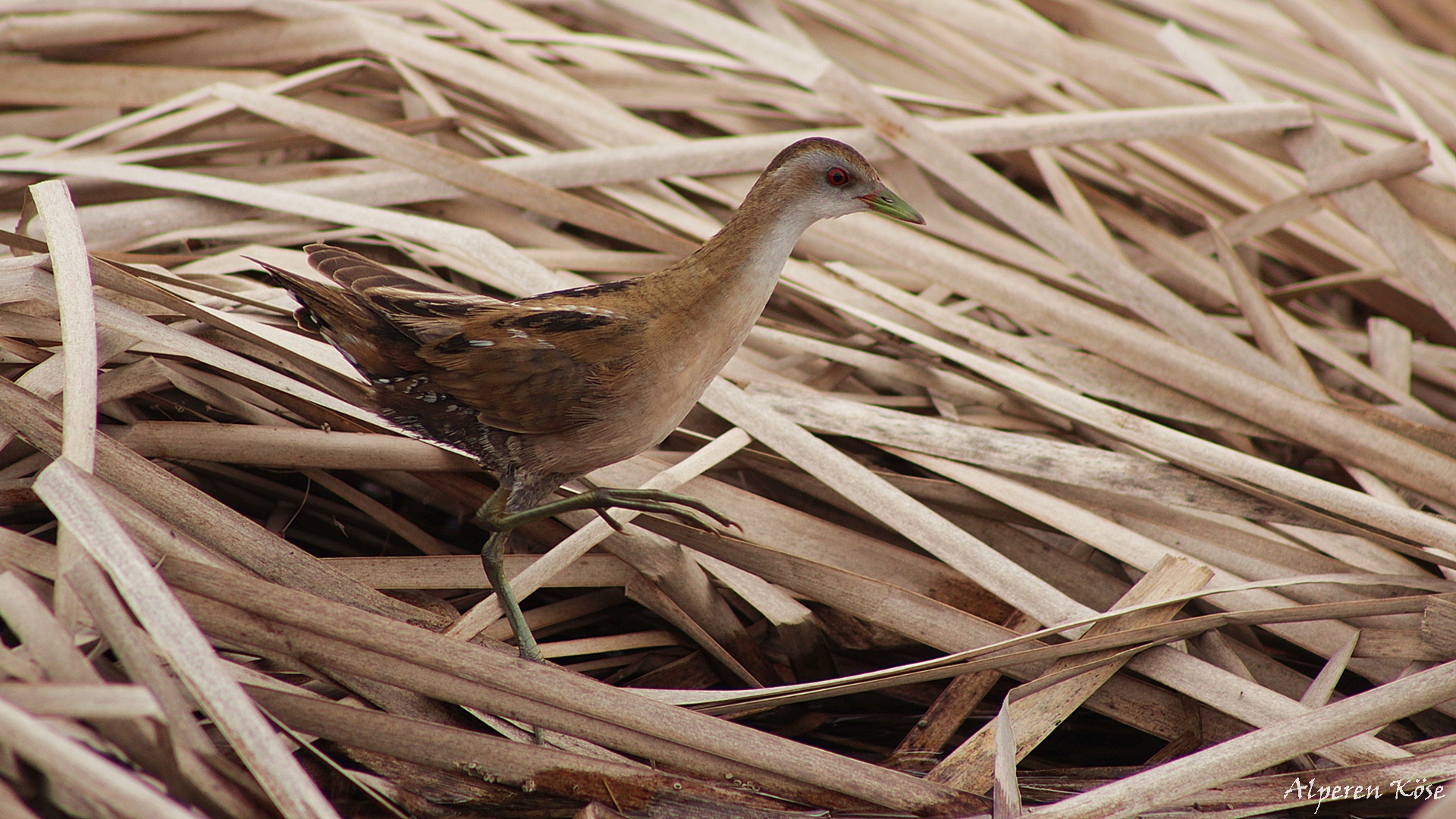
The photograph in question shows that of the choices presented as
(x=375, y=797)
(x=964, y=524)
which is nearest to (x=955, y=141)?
(x=964, y=524)

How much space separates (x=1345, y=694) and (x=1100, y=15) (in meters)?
2.68

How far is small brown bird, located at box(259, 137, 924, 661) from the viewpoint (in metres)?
1.93

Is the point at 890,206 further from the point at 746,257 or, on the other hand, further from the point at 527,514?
the point at 527,514

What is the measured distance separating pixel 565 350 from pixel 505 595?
18.8 inches

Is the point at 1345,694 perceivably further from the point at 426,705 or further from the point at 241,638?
the point at 241,638

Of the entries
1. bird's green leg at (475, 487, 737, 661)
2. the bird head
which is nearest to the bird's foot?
bird's green leg at (475, 487, 737, 661)

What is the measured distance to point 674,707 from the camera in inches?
68.2

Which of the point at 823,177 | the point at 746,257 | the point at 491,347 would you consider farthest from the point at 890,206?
the point at 491,347

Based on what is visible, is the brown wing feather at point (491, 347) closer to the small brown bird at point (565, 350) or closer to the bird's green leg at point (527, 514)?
the small brown bird at point (565, 350)

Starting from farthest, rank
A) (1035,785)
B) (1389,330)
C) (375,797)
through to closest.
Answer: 1. (1389,330)
2. (1035,785)
3. (375,797)

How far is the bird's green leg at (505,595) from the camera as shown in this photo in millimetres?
1913

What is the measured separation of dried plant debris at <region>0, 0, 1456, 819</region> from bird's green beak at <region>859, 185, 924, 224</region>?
1.34 feet

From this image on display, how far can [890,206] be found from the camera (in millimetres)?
2193

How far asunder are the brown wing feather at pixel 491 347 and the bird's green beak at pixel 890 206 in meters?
0.60
